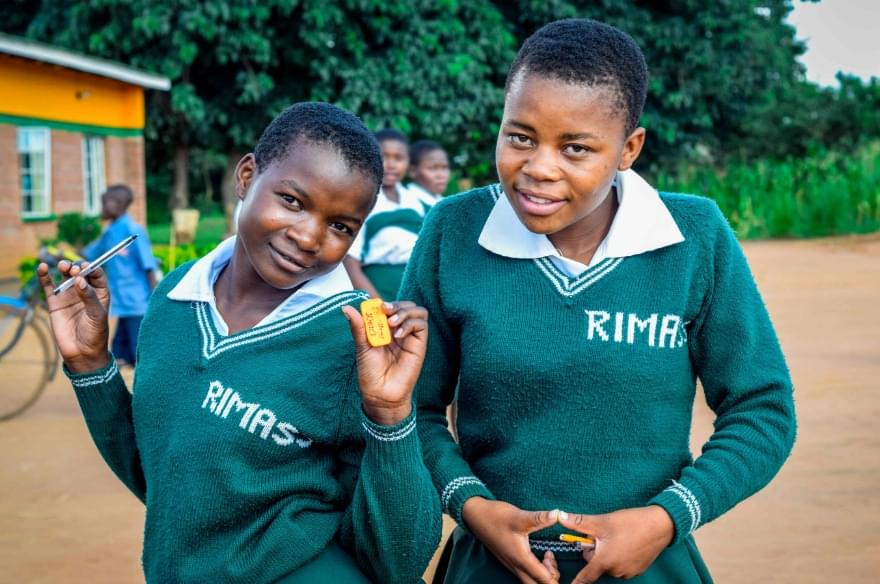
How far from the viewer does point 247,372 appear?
1824 mm

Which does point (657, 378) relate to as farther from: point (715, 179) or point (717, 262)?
point (715, 179)

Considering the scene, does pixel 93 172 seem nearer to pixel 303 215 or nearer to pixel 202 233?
pixel 202 233

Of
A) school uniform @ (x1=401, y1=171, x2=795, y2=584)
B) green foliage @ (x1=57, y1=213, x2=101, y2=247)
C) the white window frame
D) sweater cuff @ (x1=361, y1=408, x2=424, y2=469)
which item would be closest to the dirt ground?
school uniform @ (x1=401, y1=171, x2=795, y2=584)

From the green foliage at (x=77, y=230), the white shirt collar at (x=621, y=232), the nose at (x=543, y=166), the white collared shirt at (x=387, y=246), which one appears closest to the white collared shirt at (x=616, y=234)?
the white shirt collar at (x=621, y=232)

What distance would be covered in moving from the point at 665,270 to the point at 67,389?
7.04 m

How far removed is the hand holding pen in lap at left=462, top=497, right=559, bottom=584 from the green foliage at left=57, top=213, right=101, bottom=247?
12777 millimetres

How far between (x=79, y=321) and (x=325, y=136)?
60 centimetres

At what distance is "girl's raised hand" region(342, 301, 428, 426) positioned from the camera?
5.49 feet

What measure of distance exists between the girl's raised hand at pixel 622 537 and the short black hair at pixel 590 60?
67 centimetres

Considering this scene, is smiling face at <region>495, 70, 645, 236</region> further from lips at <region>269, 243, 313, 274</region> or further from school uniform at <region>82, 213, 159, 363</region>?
school uniform at <region>82, 213, 159, 363</region>

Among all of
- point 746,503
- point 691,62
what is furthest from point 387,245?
point 691,62

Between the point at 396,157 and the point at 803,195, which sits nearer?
the point at 396,157

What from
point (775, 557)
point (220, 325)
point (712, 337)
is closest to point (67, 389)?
point (775, 557)

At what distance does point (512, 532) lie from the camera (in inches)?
67.1
